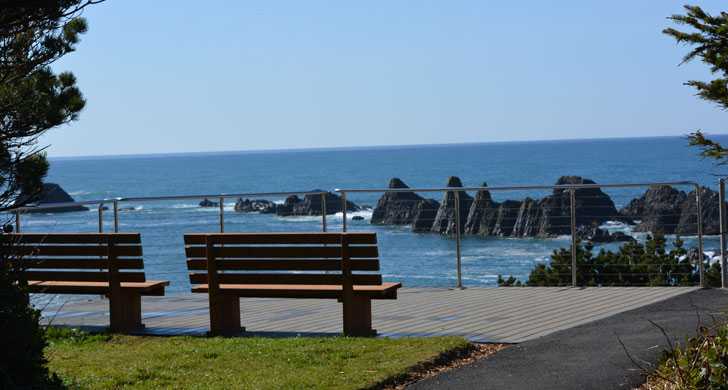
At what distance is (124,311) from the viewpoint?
9.55m

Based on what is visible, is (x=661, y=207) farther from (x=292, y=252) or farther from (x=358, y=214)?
(x=292, y=252)

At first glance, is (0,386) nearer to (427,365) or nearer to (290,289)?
(427,365)

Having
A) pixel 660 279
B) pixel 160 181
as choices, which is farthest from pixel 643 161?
pixel 660 279

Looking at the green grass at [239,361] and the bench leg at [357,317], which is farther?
the bench leg at [357,317]

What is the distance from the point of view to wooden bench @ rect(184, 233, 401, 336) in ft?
28.6

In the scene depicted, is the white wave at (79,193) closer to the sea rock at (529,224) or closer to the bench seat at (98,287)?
the sea rock at (529,224)

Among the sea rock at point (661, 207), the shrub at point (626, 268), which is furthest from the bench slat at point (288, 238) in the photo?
the sea rock at point (661, 207)

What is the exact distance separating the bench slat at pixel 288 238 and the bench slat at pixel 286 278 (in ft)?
0.92

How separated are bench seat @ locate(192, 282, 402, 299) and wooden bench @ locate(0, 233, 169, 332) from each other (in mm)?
826

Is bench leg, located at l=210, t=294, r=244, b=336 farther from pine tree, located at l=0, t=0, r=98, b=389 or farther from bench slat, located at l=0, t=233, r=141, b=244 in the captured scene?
pine tree, located at l=0, t=0, r=98, b=389

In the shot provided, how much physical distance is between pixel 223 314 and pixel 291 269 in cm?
80

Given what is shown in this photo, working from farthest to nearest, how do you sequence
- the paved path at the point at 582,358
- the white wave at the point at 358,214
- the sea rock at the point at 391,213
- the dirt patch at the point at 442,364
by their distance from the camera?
the white wave at the point at 358,214, the sea rock at the point at 391,213, the dirt patch at the point at 442,364, the paved path at the point at 582,358

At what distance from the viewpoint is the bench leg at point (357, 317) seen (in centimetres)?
884

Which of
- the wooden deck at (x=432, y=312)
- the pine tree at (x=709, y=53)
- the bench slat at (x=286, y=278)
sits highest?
→ the pine tree at (x=709, y=53)
